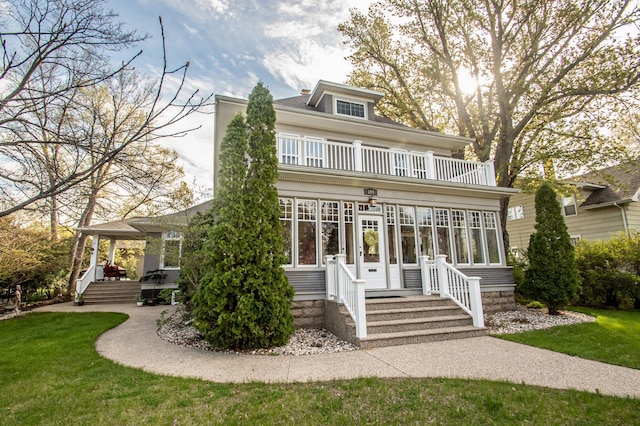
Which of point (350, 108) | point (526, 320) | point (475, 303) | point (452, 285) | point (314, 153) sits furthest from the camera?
point (350, 108)

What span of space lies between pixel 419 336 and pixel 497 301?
470cm

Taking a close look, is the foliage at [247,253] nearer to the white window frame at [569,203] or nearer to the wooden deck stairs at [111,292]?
the wooden deck stairs at [111,292]

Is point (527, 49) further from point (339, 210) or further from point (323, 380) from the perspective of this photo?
point (323, 380)

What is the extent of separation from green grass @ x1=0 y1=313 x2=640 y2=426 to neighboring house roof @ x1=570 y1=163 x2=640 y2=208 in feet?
45.0

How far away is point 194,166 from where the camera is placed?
10922 mm

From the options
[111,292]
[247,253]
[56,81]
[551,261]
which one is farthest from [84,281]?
[551,261]

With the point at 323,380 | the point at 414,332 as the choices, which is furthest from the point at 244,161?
the point at 414,332

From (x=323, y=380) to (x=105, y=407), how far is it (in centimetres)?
251

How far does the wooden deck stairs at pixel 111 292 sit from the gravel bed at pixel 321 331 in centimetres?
587

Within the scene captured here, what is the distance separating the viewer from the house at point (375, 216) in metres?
7.86

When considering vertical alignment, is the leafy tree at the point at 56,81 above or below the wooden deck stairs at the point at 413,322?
above

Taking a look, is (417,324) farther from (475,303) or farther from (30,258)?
(30,258)

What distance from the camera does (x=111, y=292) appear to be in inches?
546

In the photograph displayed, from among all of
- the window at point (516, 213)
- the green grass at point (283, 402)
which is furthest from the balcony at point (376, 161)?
the window at point (516, 213)
